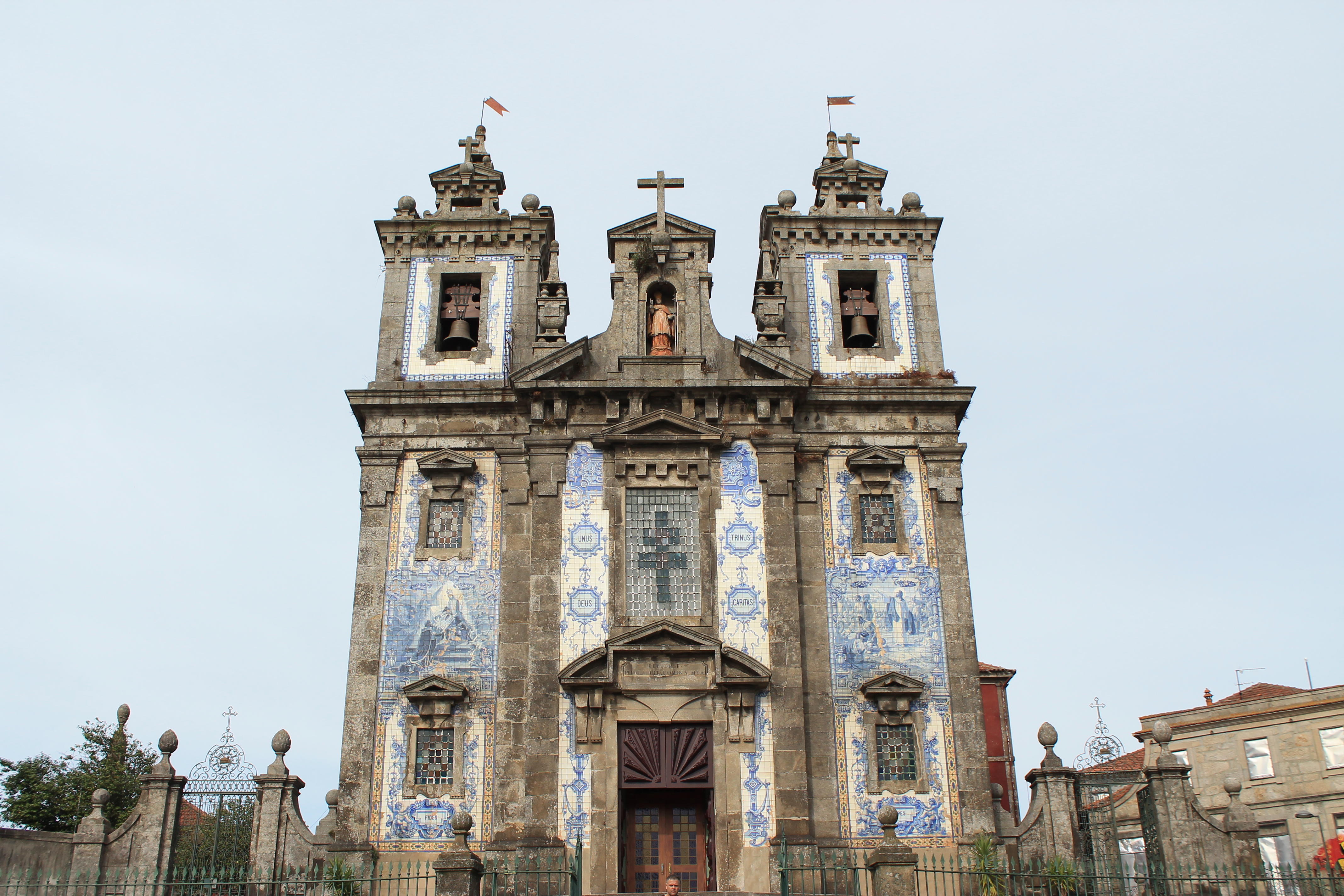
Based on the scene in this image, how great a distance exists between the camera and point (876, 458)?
876 inches

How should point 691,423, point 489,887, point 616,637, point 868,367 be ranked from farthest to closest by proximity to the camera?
point 868,367 → point 691,423 → point 616,637 → point 489,887

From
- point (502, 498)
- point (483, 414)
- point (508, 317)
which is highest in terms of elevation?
point (508, 317)

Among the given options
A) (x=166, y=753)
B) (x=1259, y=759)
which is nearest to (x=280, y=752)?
(x=166, y=753)

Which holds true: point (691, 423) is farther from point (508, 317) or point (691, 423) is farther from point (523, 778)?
point (523, 778)

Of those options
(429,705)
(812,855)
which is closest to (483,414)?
(429,705)

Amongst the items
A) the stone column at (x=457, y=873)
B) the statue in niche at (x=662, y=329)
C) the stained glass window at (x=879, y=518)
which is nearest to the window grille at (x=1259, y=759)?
the stained glass window at (x=879, y=518)

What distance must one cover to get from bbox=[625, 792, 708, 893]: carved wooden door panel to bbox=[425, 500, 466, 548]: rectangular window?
18.2 ft

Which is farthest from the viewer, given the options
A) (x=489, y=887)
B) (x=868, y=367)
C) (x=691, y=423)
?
(x=868, y=367)

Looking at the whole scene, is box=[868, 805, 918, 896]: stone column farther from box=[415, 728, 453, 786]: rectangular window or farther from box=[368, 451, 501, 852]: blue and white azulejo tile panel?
box=[415, 728, 453, 786]: rectangular window

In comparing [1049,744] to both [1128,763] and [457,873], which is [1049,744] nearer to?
[457,873]

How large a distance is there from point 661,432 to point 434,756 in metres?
6.82

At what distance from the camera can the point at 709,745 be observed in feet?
65.9

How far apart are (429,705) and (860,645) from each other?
292 inches

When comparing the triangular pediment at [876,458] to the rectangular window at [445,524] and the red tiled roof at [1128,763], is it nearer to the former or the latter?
the rectangular window at [445,524]
